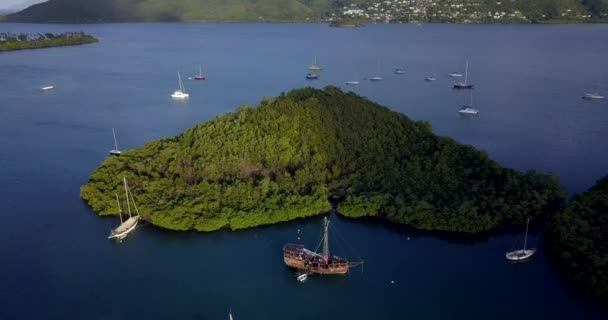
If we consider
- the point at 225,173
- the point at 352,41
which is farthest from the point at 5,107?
the point at 352,41

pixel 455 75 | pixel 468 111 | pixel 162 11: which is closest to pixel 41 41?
pixel 162 11

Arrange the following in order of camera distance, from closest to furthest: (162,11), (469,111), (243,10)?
1. (469,111)
2. (162,11)
3. (243,10)

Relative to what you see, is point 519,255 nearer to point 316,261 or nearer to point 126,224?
point 316,261

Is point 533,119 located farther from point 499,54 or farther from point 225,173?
point 499,54

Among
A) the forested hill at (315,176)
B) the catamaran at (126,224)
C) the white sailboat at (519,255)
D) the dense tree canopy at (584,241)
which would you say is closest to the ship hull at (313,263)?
the forested hill at (315,176)

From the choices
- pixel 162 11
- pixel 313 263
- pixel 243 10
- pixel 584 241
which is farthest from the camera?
pixel 243 10

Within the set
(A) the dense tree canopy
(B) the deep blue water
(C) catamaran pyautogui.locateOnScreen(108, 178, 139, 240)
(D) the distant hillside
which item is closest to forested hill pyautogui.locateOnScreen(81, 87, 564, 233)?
(C) catamaran pyautogui.locateOnScreen(108, 178, 139, 240)

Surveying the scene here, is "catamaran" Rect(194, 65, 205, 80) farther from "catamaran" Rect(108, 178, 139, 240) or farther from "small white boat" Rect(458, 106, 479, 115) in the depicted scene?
"catamaran" Rect(108, 178, 139, 240)
